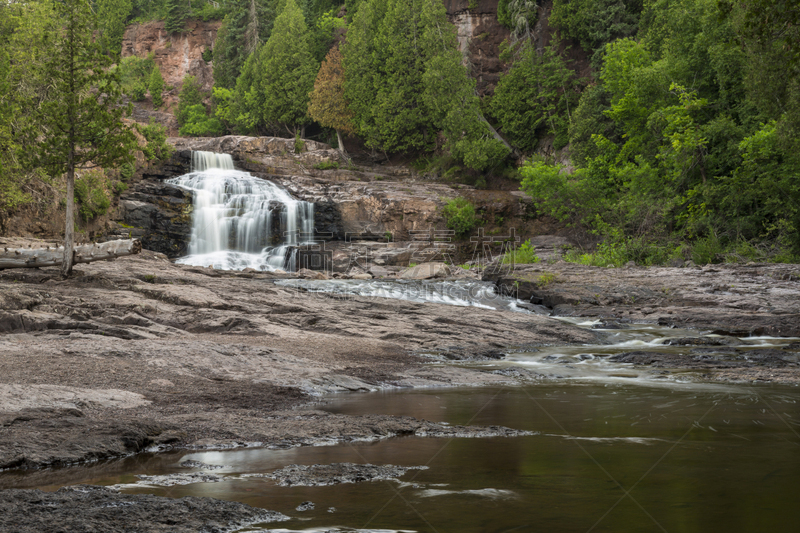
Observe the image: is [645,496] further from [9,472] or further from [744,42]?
[744,42]

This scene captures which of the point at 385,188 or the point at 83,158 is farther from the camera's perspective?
the point at 385,188

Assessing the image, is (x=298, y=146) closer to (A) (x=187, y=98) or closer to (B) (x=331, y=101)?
(B) (x=331, y=101)

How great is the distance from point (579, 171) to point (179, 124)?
1795 inches

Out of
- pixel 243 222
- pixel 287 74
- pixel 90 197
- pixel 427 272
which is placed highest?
pixel 287 74

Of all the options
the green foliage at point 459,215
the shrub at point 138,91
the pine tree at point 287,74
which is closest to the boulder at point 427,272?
the green foliage at point 459,215

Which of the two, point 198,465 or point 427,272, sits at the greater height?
point 198,465

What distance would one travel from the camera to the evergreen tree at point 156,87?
64.9m

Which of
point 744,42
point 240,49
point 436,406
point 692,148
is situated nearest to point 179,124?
point 240,49

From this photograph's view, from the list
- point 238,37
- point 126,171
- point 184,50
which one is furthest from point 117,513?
point 184,50

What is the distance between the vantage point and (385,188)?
3909 centimetres

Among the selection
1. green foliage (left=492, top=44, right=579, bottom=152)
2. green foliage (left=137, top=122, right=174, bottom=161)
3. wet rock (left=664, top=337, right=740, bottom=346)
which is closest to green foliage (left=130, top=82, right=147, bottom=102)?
green foliage (left=137, top=122, right=174, bottom=161)

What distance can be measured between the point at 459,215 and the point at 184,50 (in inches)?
1921

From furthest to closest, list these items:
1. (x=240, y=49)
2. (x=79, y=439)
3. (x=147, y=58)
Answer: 1. (x=147, y=58)
2. (x=240, y=49)
3. (x=79, y=439)

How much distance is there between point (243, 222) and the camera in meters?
33.8
